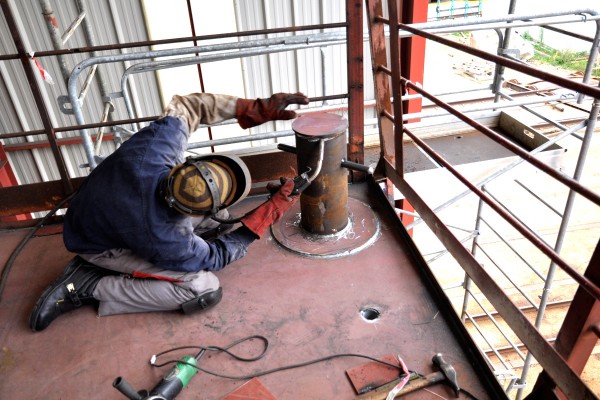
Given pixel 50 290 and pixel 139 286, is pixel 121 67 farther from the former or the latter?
pixel 139 286

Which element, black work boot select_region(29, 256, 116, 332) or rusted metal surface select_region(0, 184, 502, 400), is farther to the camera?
black work boot select_region(29, 256, 116, 332)

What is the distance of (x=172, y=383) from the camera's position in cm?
216

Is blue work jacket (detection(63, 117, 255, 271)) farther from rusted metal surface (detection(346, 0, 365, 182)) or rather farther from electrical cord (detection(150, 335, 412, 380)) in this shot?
rusted metal surface (detection(346, 0, 365, 182))

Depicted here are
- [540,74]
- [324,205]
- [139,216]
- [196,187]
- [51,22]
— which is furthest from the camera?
[51,22]

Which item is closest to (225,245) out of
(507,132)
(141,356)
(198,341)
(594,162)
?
(198,341)

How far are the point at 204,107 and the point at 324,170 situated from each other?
110cm

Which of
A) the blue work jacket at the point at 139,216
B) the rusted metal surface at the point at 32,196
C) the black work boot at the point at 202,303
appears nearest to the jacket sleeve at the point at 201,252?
the blue work jacket at the point at 139,216

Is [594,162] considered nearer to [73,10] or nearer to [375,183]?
[375,183]

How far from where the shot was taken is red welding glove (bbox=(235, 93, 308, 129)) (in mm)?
3256

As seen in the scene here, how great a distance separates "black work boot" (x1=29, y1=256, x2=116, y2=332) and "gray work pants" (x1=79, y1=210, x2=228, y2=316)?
0.08 meters

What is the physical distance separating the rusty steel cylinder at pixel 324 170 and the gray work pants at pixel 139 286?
0.90m

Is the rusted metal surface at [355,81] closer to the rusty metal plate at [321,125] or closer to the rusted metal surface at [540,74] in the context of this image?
the rusty metal plate at [321,125]

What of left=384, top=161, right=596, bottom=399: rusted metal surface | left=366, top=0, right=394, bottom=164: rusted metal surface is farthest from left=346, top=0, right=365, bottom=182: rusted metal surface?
left=384, top=161, right=596, bottom=399: rusted metal surface

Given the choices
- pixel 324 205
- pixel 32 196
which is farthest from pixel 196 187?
pixel 32 196
